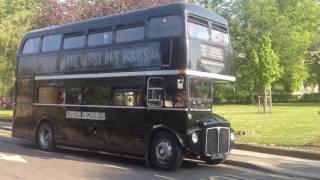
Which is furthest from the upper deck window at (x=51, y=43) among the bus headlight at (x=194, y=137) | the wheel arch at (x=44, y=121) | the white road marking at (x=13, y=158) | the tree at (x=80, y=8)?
the tree at (x=80, y=8)

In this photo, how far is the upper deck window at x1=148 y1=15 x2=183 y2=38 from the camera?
14.0 metres

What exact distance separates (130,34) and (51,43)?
13.1ft

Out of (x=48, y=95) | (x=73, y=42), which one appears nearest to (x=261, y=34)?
(x=48, y=95)

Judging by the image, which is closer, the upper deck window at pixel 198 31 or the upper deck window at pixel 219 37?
the upper deck window at pixel 198 31

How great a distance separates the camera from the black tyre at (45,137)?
59.2ft

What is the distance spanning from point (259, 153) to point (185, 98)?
4225 mm

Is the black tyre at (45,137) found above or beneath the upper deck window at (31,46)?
beneath

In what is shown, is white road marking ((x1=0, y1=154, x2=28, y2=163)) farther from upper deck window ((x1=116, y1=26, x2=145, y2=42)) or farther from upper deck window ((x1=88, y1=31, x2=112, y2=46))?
upper deck window ((x1=116, y1=26, x2=145, y2=42))

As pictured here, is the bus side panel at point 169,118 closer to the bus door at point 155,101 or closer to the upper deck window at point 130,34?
the bus door at point 155,101

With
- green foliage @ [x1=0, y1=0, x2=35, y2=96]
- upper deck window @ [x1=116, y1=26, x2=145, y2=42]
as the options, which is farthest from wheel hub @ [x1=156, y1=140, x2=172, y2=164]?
green foliage @ [x1=0, y1=0, x2=35, y2=96]

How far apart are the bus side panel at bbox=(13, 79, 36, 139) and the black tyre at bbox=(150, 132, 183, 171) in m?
6.18

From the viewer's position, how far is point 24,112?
19250 millimetres

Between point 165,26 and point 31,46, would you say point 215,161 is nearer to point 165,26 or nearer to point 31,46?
point 165,26

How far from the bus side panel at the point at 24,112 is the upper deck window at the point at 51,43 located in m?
1.35
